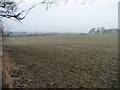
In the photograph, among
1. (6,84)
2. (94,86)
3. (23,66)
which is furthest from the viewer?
(23,66)

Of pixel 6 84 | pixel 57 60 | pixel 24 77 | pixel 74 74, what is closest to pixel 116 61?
pixel 57 60

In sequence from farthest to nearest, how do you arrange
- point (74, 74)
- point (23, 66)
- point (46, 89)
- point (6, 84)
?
point (23, 66) → point (74, 74) → point (46, 89) → point (6, 84)

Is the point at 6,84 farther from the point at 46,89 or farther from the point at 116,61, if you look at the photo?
the point at 116,61

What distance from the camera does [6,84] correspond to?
1206 centimetres

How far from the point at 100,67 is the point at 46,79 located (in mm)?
5097

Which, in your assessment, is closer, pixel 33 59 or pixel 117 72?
pixel 117 72

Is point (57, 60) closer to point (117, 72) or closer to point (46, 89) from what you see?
point (117, 72)

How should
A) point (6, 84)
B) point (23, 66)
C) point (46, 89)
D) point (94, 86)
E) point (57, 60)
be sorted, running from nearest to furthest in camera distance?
point (6, 84) < point (46, 89) < point (94, 86) < point (23, 66) < point (57, 60)

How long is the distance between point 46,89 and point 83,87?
1.94 m

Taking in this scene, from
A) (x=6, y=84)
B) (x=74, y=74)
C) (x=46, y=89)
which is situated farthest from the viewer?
(x=74, y=74)

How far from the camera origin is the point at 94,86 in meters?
13.8

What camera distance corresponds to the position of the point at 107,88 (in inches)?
539

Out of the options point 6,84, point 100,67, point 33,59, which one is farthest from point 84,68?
point 6,84

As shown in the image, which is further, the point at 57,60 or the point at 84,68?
the point at 57,60
